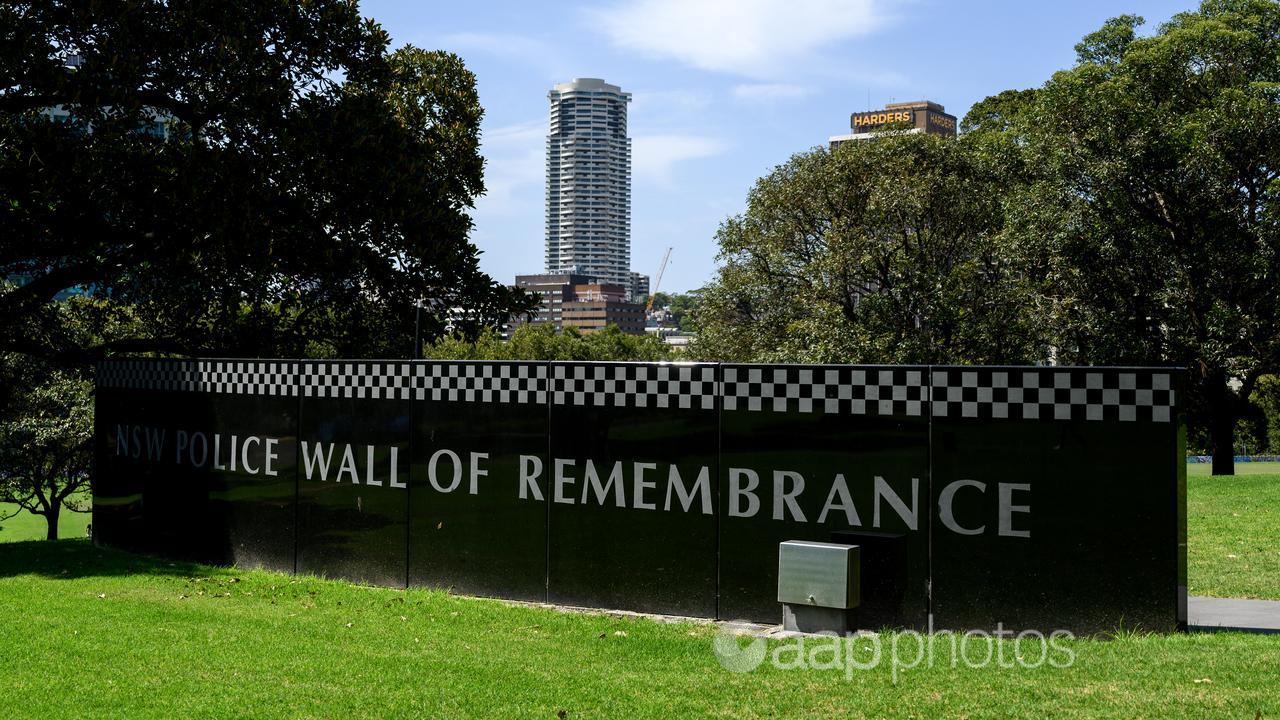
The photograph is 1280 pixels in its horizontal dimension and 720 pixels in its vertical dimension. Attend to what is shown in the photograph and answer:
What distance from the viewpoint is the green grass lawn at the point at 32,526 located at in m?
55.2

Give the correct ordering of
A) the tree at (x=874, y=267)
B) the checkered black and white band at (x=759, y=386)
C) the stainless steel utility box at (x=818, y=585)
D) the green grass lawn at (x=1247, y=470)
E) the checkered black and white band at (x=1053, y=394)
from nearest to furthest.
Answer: the checkered black and white band at (x=1053, y=394), the checkered black and white band at (x=759, y=386), the stainless steel utility box at (x=818, y=585), the green grass lawn at (x=1247, y=470), the tree at (x=874, y=267)

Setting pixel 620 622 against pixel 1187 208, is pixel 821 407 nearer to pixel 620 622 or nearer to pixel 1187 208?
pixel 620 622

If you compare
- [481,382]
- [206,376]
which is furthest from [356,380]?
[206,376]

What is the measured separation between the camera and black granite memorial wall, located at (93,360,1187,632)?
7.10 meters

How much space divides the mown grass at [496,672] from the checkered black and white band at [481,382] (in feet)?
6.03

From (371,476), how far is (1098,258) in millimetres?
22664

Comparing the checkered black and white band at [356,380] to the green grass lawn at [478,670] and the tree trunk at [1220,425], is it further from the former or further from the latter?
the tree trunk at [1220,425]

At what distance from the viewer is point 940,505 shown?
7.55 metres

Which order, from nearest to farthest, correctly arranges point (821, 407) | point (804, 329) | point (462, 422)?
1. point (821, 407)
2. point (462, 422)
3. point (804, 329)

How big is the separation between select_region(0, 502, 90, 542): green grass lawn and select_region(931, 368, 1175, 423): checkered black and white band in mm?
54749

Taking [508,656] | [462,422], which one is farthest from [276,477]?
[508,656]

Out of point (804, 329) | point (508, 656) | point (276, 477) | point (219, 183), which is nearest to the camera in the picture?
point (508, 656)

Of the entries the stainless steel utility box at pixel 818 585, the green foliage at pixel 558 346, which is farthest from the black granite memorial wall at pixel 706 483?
the green foliage at pixel 558 346

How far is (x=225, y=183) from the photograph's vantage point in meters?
15.7
